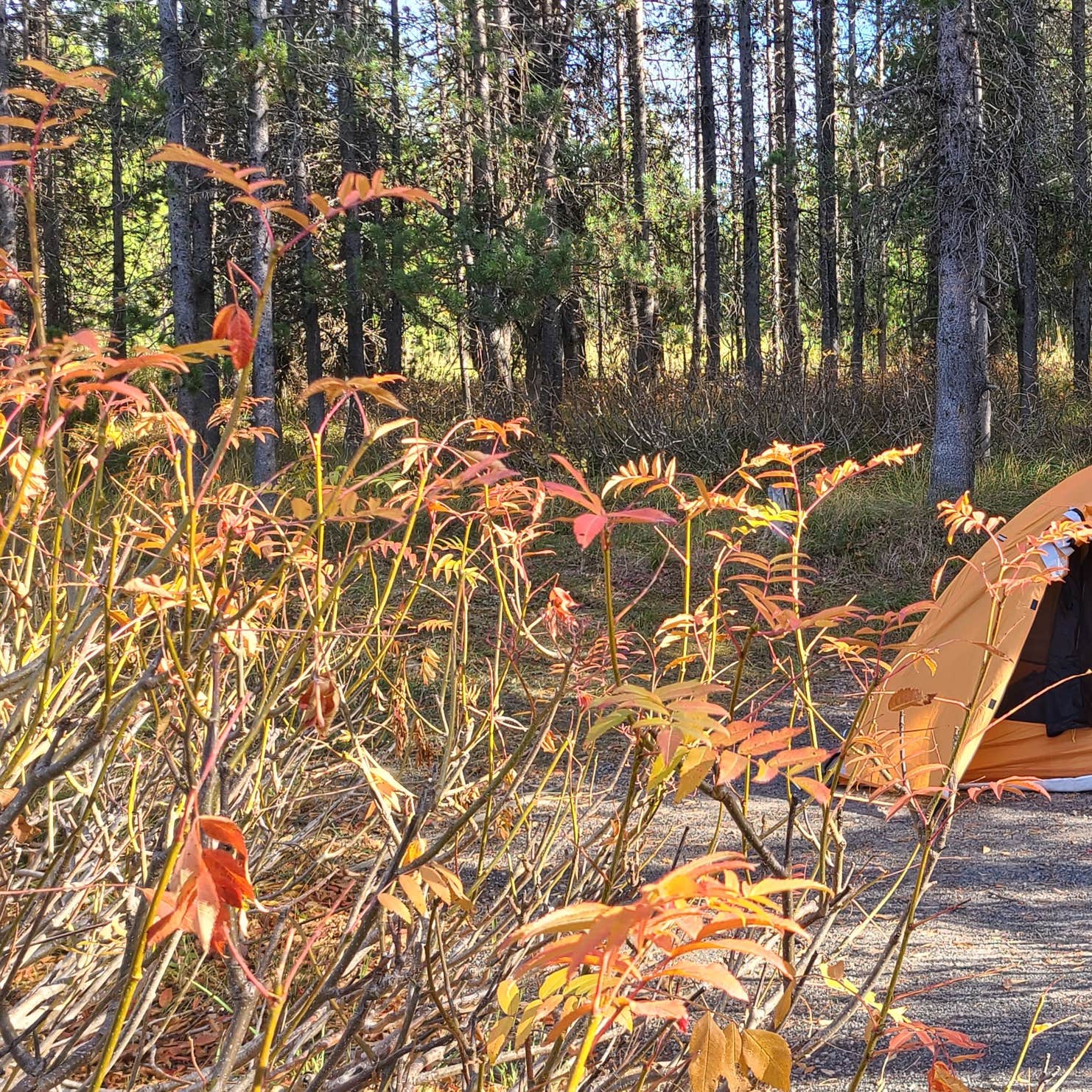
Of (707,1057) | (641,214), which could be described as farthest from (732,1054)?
(641,214)

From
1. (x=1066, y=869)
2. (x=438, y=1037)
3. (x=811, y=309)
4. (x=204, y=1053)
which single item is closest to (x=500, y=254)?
(x=1066, y=869)

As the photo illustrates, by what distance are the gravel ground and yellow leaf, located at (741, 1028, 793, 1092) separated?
1.13 metres

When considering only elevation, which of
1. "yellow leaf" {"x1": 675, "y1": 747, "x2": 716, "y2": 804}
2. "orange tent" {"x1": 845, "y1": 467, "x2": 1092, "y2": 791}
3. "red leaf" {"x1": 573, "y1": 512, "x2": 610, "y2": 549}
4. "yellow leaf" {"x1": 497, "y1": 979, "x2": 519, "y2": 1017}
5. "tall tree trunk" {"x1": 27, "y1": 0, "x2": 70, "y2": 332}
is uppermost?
"tall tree trunk" {"x1": 27, "y1": 0, "x2": 70, "y2": 332}

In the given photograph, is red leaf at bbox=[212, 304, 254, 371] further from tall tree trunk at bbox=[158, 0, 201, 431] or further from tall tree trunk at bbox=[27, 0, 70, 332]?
tall tree trunk at bbox=[27, 0, 70, 332]

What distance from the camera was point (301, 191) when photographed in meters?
11.3

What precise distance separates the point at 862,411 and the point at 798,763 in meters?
11.5

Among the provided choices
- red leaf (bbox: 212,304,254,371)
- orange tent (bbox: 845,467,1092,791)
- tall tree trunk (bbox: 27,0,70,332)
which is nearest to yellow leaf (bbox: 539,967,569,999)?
red leaf (bbox: 212,304,254,371)

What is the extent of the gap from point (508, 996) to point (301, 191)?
11608mm

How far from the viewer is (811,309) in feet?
86.2

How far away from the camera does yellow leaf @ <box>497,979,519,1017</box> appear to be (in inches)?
36.3

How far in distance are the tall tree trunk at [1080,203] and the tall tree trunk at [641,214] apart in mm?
4785

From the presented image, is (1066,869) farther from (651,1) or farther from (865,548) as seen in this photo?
(651,1)

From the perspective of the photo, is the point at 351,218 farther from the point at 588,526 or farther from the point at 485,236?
the point at 588,526

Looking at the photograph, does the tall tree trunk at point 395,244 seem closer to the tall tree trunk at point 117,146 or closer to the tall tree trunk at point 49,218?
the tall tree trunk at point 117,146
